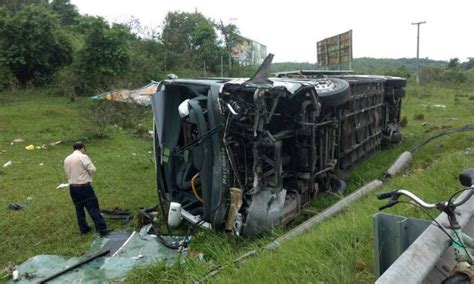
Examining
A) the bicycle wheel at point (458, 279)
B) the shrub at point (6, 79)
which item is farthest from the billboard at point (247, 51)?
the bicycle wheel at point (458, 279)

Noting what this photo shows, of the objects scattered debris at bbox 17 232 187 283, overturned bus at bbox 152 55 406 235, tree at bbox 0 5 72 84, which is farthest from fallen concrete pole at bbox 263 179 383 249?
tree at bbox 0 5 72 84

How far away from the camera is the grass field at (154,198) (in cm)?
376

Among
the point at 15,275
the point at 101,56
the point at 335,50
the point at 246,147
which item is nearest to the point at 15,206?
the point at 15,275

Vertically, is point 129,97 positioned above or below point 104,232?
above

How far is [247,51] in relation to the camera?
109 feet

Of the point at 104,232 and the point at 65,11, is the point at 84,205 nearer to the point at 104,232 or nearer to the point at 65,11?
the point at 104,232

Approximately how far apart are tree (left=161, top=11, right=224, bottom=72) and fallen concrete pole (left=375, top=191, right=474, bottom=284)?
91.6ft

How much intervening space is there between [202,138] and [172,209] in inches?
44.5

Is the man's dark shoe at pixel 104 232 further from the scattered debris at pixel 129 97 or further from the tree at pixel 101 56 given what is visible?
the tree at pixel 101 56

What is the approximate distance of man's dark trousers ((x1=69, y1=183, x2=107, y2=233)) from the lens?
22.4 ft

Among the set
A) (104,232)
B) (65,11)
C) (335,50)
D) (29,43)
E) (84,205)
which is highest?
(65,11)

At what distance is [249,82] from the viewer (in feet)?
19.2

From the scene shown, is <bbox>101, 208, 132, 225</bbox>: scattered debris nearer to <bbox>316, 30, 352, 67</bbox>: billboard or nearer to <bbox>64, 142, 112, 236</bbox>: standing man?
<bbox>64, 142, 112, 236</bbox>: standing man

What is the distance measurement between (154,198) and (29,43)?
739 inches
